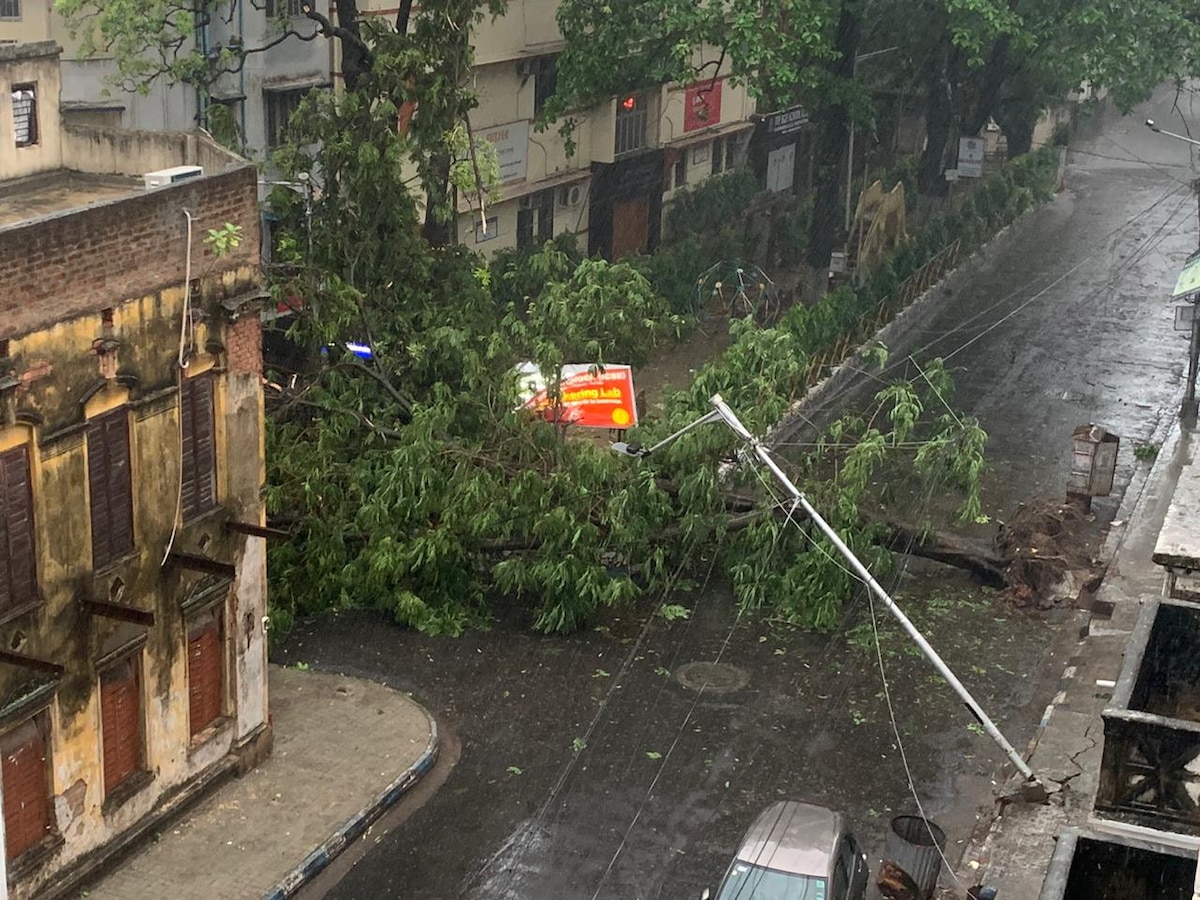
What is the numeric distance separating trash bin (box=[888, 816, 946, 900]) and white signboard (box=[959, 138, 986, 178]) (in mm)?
27112

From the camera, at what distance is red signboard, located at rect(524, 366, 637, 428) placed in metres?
21.4

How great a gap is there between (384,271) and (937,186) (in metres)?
23.0

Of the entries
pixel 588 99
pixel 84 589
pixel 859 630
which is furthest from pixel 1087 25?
pixel 84 589

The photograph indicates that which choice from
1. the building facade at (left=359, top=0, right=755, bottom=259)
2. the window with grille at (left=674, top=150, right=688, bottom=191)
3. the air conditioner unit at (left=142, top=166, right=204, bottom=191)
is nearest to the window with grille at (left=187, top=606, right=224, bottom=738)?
the air conditioner unit at (left=142, top=166, right=204, bottom=191)

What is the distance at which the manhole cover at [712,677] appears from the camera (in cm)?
1938

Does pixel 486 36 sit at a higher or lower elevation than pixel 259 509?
higher

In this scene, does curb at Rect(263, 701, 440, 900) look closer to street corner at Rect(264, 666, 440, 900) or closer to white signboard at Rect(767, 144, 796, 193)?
street corner at Rect(264, 666, 440, 900)

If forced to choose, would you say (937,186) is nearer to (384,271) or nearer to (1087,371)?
(1087,371)

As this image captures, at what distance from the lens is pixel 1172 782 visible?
9.84 metres

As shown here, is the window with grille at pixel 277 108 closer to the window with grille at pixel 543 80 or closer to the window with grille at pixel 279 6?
the window with grille at pixel 279 6

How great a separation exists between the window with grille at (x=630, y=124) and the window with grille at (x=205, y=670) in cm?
2229

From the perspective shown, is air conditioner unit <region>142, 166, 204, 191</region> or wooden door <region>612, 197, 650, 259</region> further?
wooden door <region>612, 197, 650, 259</region>

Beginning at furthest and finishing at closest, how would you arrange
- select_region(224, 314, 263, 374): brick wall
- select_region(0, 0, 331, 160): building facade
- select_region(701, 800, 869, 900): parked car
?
1. select_region(0, 0, 331, 160): building facade
2. select_region(224, 314, 263, 374): brick wall
3. select_region(701, 800, 869, 900): parked car

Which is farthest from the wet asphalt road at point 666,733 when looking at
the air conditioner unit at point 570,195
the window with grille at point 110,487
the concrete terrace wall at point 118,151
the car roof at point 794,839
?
the air conditioner unit at point 570,195
